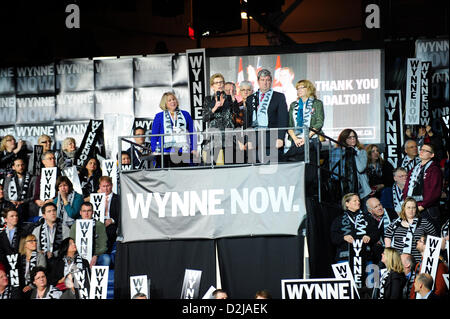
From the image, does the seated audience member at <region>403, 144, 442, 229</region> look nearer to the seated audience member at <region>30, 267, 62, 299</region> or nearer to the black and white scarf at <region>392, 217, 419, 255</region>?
the black and white scarf at <region>392, 217, 419, 255</region>

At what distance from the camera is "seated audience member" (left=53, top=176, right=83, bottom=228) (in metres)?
15.5

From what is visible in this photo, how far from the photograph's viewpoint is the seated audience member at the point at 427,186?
14.1 meters

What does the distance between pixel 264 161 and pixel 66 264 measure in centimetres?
343

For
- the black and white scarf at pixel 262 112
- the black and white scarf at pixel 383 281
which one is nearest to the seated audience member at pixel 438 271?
the black and white scarf at pixel 383 281

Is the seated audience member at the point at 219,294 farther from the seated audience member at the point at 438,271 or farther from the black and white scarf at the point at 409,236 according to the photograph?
the black and white scarf at the point at 409,236

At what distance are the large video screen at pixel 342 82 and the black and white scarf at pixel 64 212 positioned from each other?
17.1ft

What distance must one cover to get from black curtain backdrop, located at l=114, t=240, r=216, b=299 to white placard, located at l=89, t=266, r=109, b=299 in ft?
1.00

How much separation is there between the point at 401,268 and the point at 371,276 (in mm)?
669

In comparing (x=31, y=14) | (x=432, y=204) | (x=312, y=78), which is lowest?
(x=432, y=204)

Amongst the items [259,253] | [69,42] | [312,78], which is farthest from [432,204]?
[69,42]

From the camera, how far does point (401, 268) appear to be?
1298 cm

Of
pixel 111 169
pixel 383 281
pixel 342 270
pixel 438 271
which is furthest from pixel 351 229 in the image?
pixel 111 169
